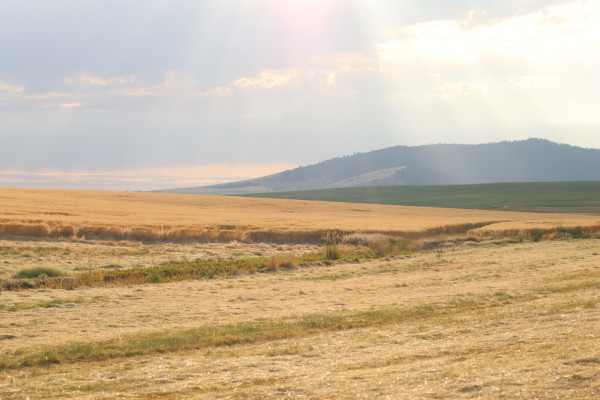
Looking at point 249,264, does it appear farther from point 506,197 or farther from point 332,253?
point 506,197

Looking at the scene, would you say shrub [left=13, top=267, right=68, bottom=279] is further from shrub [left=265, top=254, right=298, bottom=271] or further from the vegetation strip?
shrub [left=265, top=254, right=298, bottom=271]

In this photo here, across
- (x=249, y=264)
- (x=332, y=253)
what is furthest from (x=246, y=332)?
(x=332, y=253)

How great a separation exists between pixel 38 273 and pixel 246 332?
→ 630 inches

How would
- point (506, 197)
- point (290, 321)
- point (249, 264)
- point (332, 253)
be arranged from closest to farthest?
point (290, 321)
point (249, 264)
point (332, 253)
point (506, 197)

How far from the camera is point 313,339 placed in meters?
15.4

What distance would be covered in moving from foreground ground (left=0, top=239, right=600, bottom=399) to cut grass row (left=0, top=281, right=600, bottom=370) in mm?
50

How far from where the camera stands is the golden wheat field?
9.98m

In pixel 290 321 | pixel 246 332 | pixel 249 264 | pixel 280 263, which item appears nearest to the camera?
pixel 246 332

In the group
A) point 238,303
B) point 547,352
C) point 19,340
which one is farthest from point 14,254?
point 547,352

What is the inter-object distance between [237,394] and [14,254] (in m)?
29.8

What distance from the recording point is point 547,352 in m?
10.6

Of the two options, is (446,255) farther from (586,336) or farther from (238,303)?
(586,336)

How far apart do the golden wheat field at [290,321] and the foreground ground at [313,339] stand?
52 mm

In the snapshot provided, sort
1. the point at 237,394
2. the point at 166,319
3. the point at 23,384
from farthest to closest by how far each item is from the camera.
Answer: the point at 166,319
the point at 23,384
the point at 237,394
